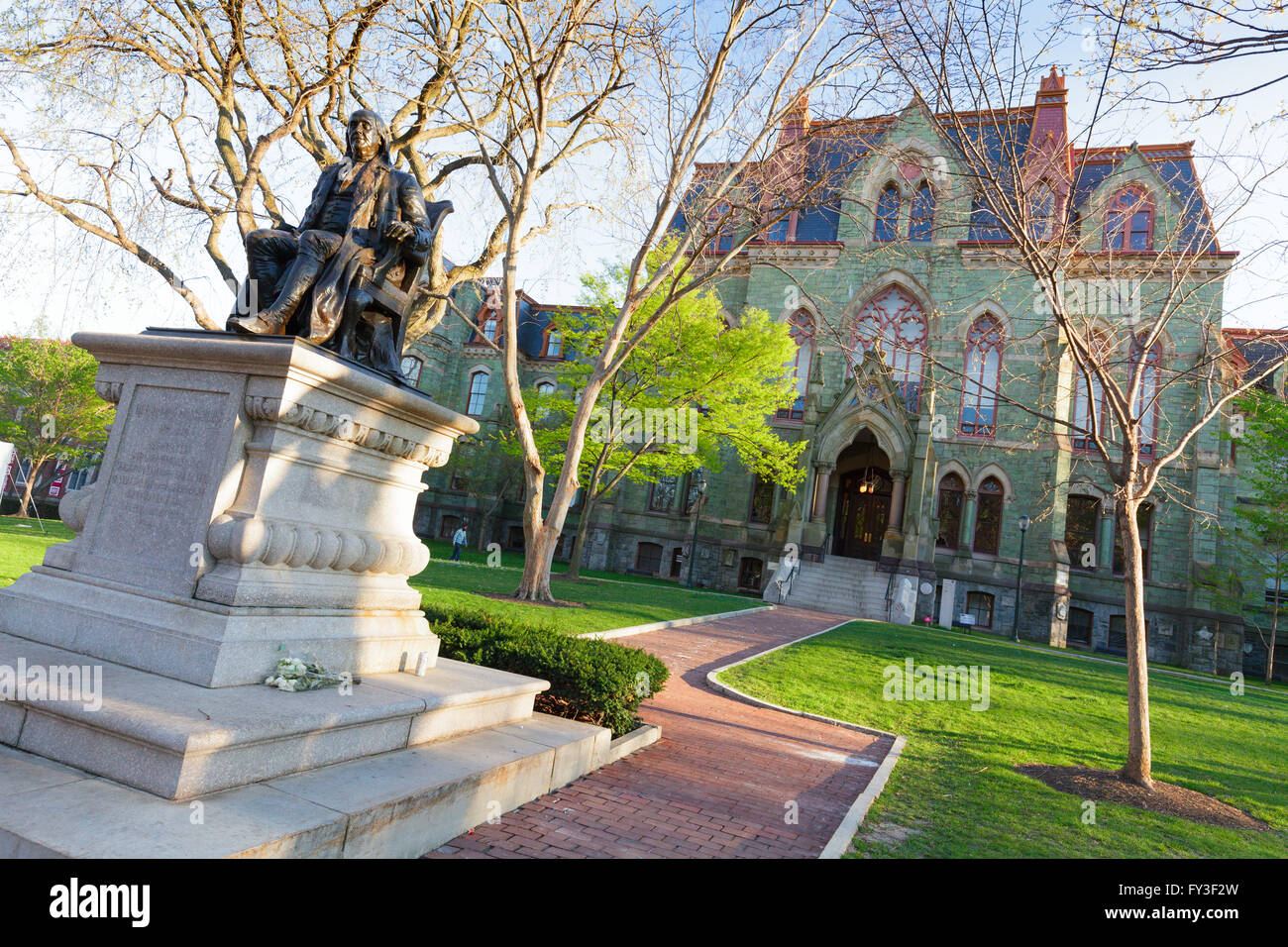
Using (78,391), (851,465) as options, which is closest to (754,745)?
(851,465)

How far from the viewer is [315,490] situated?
190 inches

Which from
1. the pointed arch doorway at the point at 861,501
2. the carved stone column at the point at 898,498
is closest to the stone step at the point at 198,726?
the carved stone column at the point at 898,498

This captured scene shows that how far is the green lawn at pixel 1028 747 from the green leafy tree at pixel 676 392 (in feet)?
30.3

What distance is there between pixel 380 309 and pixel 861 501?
30.3m

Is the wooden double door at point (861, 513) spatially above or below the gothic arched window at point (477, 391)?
below

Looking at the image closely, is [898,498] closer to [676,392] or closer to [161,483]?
[676,392]

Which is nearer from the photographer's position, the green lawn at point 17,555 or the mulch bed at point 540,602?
the green lawn at point 17,555

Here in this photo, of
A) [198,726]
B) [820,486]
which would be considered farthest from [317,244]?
[820,486]

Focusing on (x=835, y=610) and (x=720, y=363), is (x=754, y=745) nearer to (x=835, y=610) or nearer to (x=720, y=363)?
(x=720, y=363)

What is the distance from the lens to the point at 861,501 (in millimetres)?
33375

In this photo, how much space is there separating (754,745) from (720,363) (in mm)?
16555

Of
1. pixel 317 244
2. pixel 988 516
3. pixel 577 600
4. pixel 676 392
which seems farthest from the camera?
pixel 988 516

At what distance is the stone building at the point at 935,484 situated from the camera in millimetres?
27438

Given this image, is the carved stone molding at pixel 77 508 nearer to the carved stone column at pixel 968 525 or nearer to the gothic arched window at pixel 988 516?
the carved stone column at pixel 968 525
